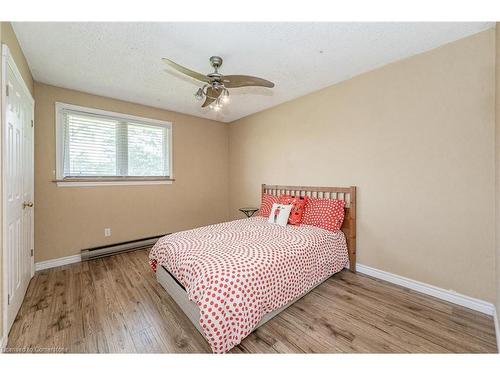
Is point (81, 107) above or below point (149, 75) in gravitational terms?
below

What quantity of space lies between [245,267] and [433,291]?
194 cm

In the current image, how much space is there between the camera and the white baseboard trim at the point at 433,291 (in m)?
1.84

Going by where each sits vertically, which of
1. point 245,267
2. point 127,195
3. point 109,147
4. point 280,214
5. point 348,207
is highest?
point 109,147

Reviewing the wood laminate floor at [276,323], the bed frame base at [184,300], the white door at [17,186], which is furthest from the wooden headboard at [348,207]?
the white door at [17,186]

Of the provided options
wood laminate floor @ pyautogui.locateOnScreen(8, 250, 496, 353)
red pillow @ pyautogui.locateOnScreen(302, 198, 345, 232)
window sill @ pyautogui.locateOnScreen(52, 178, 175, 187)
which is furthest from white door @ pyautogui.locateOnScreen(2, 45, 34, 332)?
red pillow @ pyautogui.locateOnScreen(302, 198, 345, 232)

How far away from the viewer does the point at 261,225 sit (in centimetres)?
283

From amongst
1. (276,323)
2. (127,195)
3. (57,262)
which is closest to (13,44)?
(127,195)

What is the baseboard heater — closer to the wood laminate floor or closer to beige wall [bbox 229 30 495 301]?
the wood laminate floor

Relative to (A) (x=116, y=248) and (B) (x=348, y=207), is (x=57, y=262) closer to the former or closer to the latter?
(A) (x=116, y=248)

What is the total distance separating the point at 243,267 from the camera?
1604 millimetres

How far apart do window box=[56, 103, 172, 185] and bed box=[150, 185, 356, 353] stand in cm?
175

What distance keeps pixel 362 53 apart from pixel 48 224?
426 cm
